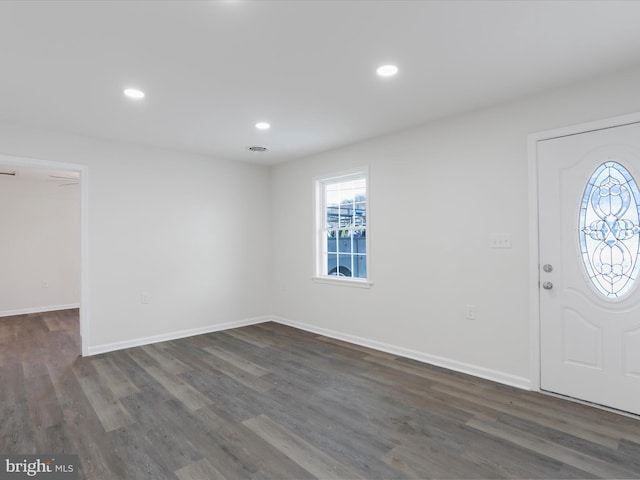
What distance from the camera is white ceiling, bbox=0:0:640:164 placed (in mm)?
1928

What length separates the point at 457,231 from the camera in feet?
11.5

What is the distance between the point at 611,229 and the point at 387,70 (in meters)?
2.04

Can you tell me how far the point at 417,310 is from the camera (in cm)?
383

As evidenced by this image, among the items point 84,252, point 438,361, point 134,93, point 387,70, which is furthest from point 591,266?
point 84,252

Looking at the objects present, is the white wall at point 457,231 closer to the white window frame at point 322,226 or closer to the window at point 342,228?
the white window frame at point 322,226

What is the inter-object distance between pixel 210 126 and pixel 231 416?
→ 2.82 metres

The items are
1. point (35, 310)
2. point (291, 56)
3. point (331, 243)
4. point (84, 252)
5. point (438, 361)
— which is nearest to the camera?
point (291, 56)

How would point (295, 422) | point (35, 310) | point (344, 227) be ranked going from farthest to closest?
point (35, 310) < point (344, 227) < point (295, 422)

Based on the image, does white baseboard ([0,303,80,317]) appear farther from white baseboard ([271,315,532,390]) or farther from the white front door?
the white front door

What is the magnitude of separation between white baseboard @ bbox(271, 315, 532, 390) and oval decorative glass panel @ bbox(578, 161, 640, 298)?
103cm

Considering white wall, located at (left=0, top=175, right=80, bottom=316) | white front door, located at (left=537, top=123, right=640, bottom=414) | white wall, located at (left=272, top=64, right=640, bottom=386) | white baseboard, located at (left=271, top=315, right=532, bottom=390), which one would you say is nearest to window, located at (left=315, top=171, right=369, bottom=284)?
white wall, located at (left=272, top=64, right=640, bottom=386)

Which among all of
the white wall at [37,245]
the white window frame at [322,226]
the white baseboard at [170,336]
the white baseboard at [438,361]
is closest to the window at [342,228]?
the white window frame at [322,226]

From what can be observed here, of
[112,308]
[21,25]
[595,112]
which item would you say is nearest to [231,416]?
[112,308]

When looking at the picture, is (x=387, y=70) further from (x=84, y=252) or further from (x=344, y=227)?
(x=84, y=252)
